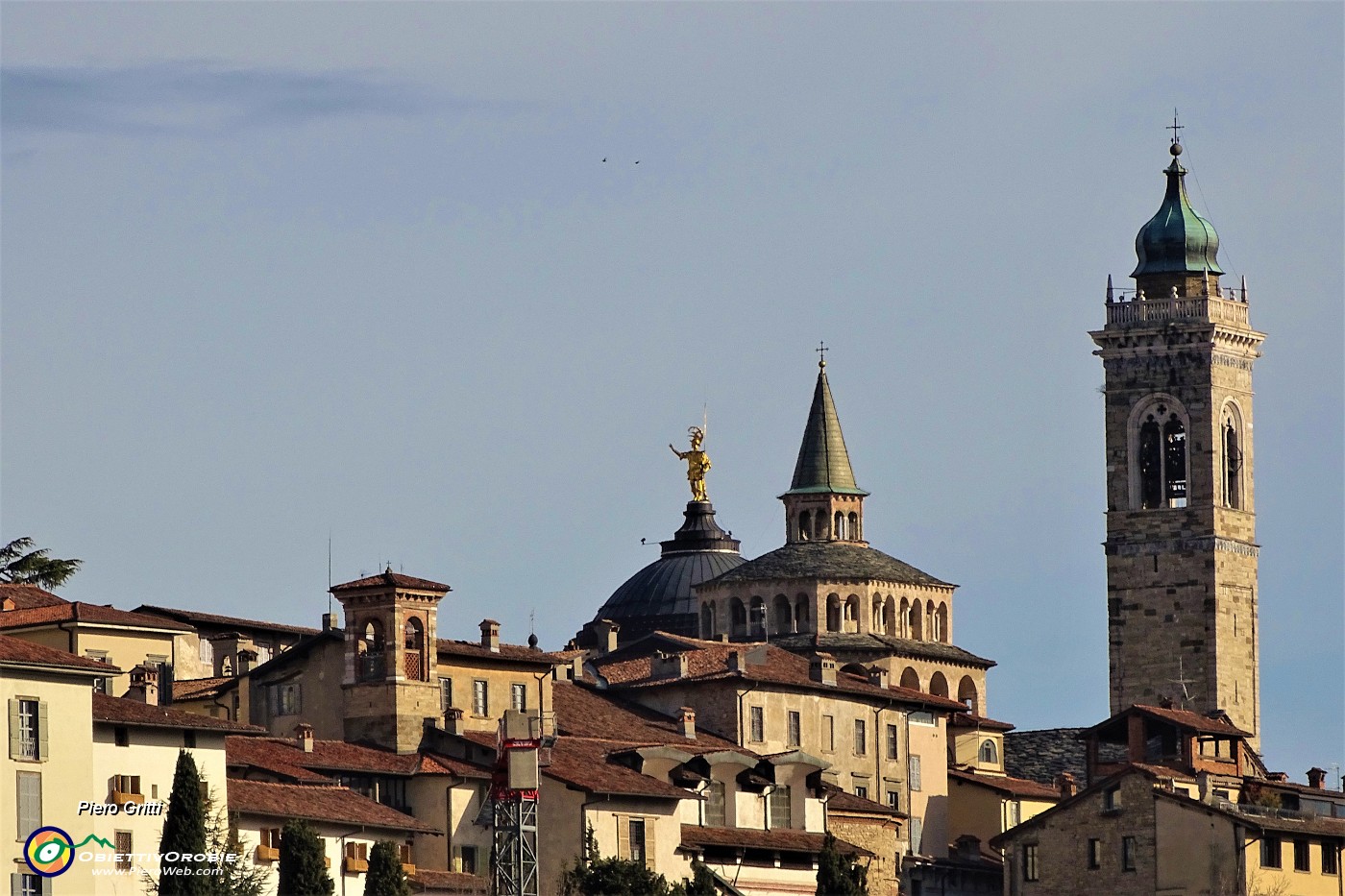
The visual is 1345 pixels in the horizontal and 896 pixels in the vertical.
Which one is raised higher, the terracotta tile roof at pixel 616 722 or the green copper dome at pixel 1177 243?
the green copper dome at pixel 1177 243

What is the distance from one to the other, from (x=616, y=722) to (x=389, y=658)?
8.10 m

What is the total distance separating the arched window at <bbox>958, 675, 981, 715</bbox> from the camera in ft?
479

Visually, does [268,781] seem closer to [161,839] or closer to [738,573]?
[161,839]

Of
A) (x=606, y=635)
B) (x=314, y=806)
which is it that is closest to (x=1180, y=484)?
(x=606, y=635)

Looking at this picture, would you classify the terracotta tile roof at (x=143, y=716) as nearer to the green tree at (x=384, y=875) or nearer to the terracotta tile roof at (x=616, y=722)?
the green tree at (x=384, y=875)

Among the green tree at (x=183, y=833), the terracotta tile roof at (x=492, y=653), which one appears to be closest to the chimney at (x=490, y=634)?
the terracotta tile roof at (x=492, y=653)

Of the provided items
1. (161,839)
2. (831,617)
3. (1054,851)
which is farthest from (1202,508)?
(161,839)

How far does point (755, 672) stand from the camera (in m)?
119

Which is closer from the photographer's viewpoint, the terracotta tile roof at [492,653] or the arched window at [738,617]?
the terracotta tile roof at [492,653]

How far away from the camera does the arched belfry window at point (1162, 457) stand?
493ft

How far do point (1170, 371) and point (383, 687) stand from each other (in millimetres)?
49660

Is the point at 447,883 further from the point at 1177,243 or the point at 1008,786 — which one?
the point at 1177,243

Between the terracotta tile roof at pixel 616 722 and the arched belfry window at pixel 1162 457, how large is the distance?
35.9 m

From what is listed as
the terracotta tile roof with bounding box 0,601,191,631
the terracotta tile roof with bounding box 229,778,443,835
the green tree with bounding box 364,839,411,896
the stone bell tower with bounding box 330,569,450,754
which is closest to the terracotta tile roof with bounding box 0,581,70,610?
the terracotta tile roof with bounding box 0,601,191,631
